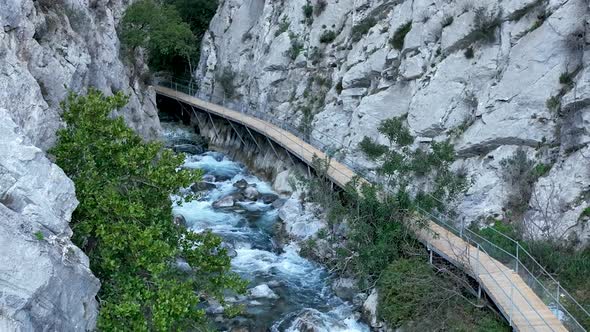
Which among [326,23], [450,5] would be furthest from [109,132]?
[326,23]

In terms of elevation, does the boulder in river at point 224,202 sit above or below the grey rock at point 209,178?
below

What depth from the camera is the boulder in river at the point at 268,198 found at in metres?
32.1

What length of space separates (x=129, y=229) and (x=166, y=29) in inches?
1216

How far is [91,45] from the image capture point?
2833 cm

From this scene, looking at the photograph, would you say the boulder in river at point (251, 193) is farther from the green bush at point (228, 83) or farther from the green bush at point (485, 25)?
the green bush at point (228, 83)

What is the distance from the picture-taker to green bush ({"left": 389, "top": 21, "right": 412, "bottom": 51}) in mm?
32434

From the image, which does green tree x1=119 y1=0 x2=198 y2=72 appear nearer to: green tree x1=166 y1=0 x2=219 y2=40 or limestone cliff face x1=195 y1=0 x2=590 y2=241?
green tree x1=166 y1=0 x2=219 y2=40

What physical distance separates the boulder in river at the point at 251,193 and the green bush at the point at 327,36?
12134 millimetres

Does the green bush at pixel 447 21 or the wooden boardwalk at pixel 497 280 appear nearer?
the wooden boardwalk at pixel 497 280

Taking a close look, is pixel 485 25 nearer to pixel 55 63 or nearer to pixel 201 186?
pixel 201 186

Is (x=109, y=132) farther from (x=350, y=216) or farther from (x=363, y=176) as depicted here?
(x=363, y=176)

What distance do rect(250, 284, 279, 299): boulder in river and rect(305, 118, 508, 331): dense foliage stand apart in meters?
2.81

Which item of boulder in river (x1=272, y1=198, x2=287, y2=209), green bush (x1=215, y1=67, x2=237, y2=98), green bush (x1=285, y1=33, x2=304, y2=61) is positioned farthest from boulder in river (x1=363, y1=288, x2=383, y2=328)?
green bush (x1=215, y1=67, x2=237, y2=98)

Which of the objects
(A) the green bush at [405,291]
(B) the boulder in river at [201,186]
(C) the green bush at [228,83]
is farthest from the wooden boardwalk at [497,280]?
(C) the green bush at [228,83]
